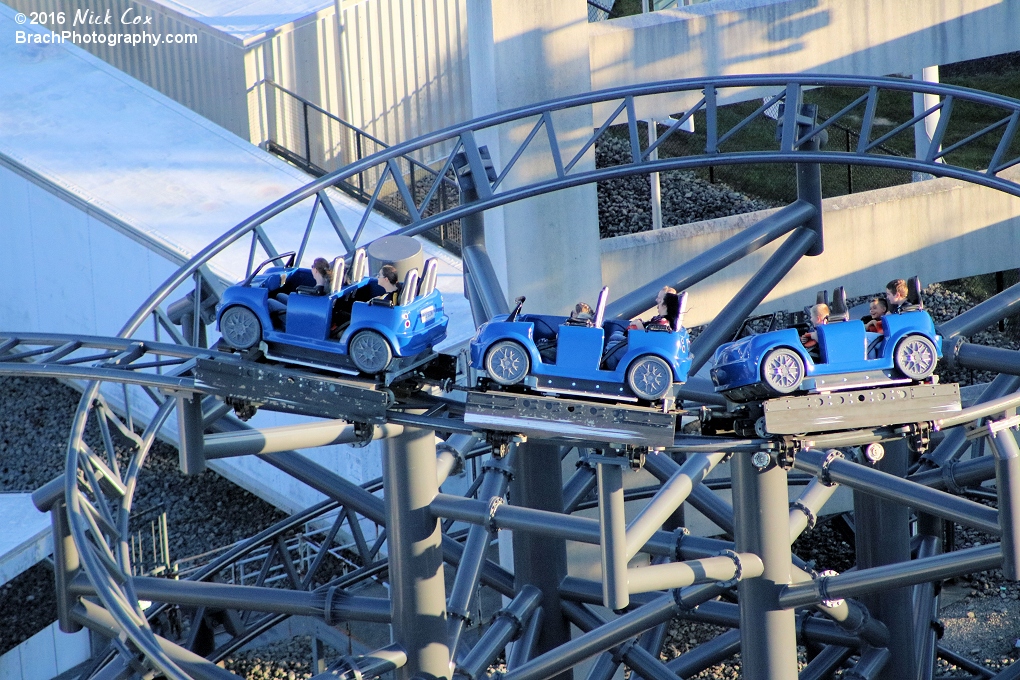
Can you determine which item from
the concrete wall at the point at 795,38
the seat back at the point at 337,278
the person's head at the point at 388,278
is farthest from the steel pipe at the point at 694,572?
the concrete wall at the point at 795,38

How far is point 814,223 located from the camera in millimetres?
19078

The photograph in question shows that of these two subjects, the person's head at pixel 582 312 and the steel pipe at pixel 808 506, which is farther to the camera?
the steel pipe at pixel 808 506

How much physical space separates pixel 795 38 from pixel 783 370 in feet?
37.7

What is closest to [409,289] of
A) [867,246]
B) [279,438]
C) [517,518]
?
[279,438]

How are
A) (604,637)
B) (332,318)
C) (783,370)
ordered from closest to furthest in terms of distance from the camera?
(783,370), (332,318), (604,637)

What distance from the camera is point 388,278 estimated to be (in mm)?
13969

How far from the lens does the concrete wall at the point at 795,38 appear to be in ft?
72.6

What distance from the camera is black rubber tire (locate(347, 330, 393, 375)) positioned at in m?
13.5

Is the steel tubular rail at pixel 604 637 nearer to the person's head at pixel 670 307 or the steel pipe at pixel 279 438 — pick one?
the steel pipe at pixel 279 438

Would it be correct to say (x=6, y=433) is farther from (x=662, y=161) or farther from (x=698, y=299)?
(x=662, y=161)

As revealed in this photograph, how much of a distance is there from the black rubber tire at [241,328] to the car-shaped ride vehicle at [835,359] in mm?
4614

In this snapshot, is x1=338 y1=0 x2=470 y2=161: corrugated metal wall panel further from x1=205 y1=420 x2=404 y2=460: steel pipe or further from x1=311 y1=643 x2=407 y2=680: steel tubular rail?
x1=311 y1=643 x2=407 y2=680: steel tubular rail

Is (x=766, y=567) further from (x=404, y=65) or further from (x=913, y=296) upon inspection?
(x=404, y=65)

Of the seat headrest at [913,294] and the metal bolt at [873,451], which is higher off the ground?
the seat headrest at [913,294]
